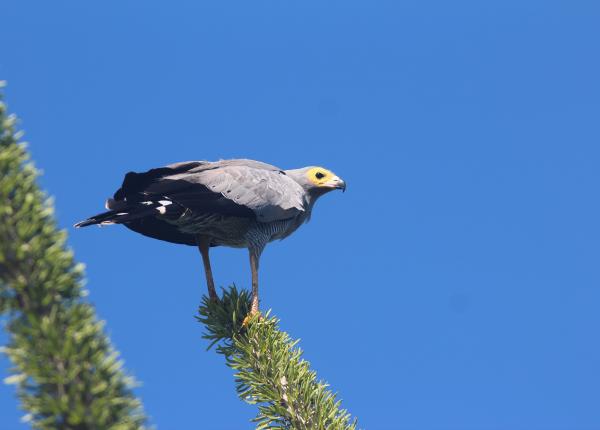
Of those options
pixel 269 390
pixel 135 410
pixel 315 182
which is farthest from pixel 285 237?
pixel 135 410

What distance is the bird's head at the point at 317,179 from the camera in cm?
958

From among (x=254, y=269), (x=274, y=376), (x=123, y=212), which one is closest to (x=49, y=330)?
(x=274, y=376)

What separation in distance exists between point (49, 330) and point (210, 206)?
4765mm

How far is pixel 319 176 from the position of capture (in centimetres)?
971

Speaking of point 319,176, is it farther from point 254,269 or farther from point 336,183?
Answer: point 254,269

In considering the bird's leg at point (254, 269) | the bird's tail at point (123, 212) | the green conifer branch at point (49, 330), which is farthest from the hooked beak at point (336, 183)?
the green conifer branch at point (49, 330)

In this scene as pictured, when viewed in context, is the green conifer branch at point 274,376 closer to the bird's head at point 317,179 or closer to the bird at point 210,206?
the bird at point 210,206

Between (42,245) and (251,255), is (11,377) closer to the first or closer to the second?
(42,245)

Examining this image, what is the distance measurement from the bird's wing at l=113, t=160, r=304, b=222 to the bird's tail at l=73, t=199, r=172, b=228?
0.06 metres

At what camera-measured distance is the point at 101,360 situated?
2660mm

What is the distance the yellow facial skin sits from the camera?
9648 millimetres

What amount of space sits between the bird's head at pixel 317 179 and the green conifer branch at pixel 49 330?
6889 millimetres

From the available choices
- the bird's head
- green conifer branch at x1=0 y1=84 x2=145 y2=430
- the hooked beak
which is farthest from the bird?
green conifer branch at x1=0 y1=84 x2=145 y2=430

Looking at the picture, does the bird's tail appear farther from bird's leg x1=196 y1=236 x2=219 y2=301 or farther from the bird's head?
the bird's head
